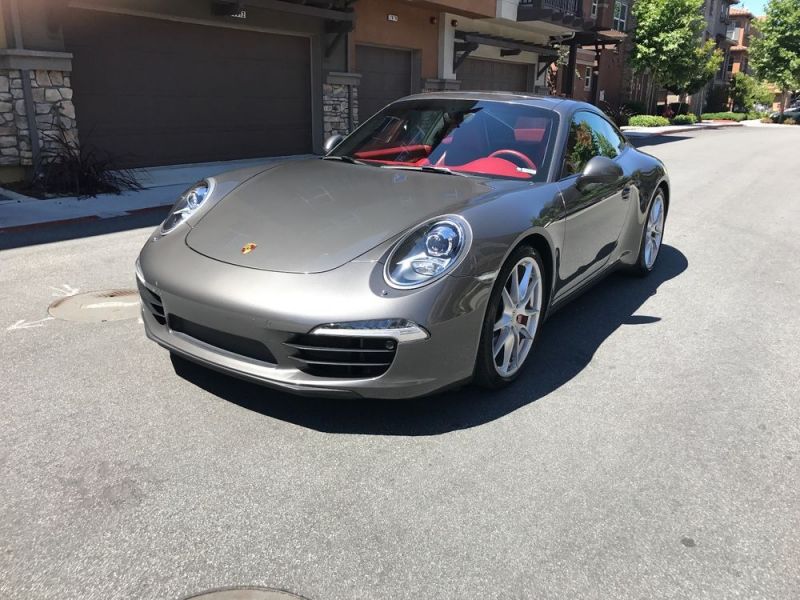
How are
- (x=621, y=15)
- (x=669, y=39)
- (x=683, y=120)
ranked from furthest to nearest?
(x=683, y=120) → (x=621, y=15) → (x=669, y=39)

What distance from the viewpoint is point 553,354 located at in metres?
3.98

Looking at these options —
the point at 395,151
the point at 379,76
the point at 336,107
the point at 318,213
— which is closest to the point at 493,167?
the point at 395,151

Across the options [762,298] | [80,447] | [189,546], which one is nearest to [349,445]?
[189,546]

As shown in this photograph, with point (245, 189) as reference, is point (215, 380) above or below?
below

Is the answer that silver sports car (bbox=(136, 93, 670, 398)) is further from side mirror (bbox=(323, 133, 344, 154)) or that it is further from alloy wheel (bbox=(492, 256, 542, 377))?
side mirror (bbox=(323, 133, 344, 154))

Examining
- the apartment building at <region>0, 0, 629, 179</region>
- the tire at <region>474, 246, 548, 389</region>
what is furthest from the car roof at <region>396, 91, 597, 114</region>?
the apartment building at <region>0, 0, 629, 179</region>

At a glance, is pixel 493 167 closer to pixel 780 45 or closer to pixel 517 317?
pixel 517 317

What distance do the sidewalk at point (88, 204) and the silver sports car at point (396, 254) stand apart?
4432 millimetres

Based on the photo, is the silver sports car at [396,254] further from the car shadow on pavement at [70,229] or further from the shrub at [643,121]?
the shrub at [643,121]

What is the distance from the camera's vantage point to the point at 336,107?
45.2ft

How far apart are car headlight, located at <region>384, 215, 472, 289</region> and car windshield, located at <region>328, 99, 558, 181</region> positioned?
36.4 inches

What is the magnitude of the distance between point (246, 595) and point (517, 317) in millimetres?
1920

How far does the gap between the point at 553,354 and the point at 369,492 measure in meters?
1.81

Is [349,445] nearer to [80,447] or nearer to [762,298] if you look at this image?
[80,447]
